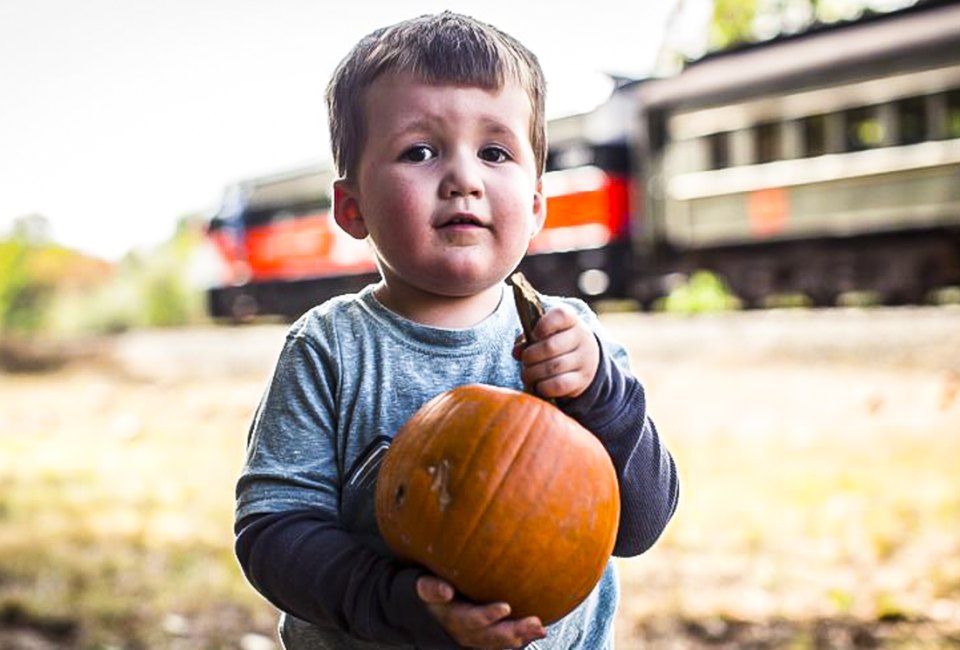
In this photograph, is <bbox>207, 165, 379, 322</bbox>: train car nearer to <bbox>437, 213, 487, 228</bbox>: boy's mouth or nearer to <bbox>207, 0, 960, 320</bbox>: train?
<bbox>207, 0, 960, 320</bbox>: train

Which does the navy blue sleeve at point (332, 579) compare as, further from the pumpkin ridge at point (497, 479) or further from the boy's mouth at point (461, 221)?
the boy's mouth at point (461, 221)

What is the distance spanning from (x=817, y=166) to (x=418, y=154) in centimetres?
801

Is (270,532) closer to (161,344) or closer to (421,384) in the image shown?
(421,384)

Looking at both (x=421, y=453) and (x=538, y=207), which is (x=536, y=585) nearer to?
(x=421, y=453)

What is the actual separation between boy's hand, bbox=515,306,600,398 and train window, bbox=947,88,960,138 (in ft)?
24.4

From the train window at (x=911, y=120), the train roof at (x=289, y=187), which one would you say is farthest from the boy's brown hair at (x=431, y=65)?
the train roof at (x=289, y=187)

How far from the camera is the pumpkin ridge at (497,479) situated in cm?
90

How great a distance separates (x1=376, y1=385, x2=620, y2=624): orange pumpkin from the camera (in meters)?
0.90

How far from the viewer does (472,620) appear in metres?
0.89

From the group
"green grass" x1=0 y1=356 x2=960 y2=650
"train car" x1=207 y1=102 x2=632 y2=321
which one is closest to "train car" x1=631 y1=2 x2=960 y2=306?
"train car" x1=207 y1=102 x2=632 y2=321

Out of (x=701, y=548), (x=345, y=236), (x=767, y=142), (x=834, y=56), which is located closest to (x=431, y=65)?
(x=701, y=548)

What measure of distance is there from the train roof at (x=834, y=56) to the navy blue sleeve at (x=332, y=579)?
296 inches

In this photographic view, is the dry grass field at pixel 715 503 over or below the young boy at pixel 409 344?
below

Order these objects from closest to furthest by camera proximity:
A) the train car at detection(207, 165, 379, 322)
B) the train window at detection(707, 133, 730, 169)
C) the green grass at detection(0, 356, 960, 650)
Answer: the green grass at detection(0, 356, 960, 650)
the train window at detection(707, 133, 730, 169)
the train car at detection(207, 165, 379, 322)
